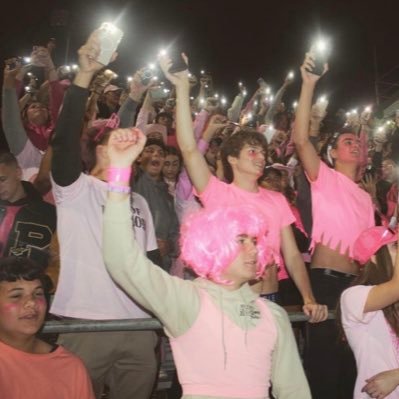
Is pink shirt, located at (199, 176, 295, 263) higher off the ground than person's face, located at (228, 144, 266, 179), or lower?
lower

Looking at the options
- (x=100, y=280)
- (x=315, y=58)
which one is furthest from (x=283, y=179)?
(x=100, y=280)

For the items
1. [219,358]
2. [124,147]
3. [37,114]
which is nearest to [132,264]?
[124,147]

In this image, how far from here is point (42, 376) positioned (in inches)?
112

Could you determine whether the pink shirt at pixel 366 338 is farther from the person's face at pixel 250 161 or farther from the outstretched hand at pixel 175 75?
the outstretched hand at pixel 175 75

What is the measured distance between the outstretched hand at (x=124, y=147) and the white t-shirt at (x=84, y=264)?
3.64ft

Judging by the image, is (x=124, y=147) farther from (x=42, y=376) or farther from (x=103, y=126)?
(x=103, y=126)

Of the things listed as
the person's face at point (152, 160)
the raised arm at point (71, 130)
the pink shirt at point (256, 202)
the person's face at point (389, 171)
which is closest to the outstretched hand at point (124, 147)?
the raised arm at point (71, 130)

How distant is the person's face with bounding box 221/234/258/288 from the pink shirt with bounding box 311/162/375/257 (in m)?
1.71

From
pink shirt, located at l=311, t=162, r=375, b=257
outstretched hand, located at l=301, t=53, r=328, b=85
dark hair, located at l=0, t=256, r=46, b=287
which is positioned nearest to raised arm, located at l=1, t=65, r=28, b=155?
dark hair, located at l=0, t=256, r=46, b=287

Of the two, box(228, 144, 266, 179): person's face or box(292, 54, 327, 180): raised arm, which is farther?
box(292, 54, 327, 180): raised arm

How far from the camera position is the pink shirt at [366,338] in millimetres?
3252

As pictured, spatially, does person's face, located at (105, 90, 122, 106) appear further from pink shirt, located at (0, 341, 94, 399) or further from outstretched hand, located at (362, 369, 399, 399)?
outstretched hand, located at (362, 369, 399, 399)

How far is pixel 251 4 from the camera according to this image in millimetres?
21047

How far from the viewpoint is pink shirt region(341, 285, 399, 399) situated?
3.25 metres
